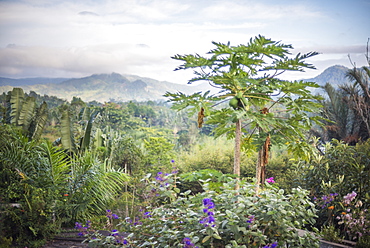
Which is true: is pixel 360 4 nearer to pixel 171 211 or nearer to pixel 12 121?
pixel 171 211

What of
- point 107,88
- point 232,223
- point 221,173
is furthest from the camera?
point 107,88

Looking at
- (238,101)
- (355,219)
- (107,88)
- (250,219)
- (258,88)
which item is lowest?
(355,219)

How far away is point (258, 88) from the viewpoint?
2471 mm

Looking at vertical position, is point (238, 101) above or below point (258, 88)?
below

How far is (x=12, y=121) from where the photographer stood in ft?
16.6

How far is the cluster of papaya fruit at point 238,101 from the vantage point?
2366 millimetres

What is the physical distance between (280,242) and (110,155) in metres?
4.70

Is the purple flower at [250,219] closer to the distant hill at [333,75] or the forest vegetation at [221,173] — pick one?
Result: the forest vegetation at [221,173]

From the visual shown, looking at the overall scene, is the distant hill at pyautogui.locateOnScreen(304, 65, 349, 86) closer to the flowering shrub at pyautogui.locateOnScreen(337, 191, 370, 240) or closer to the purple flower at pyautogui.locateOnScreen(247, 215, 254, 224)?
the flowering shrub at pyautogui.locateOnScreen(337, 191, 370, 240)

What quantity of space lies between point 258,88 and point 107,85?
12632 millimetres

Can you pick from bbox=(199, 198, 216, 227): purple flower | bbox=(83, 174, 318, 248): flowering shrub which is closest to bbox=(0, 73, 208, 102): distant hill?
bbox=(83, 174, 318, 248): flowering shrub

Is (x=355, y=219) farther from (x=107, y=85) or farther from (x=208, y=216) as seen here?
(x=107, y=85)

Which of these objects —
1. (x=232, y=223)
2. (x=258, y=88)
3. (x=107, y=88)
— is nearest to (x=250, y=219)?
(x=232, y=223)

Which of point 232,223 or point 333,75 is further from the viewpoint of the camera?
point 333,75
